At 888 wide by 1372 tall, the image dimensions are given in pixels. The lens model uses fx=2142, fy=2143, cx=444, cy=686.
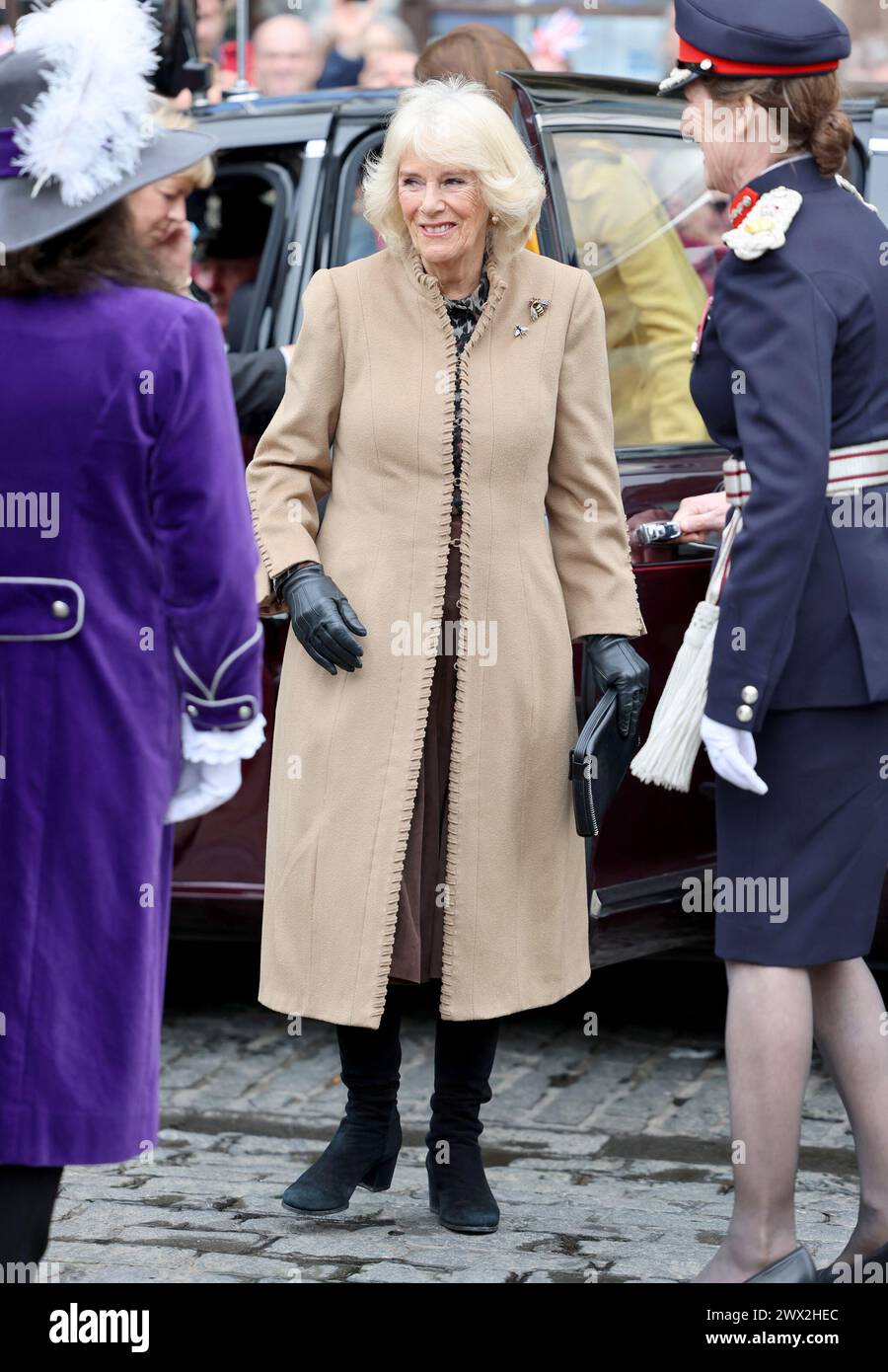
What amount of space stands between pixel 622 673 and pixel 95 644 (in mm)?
1339

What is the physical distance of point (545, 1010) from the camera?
5789 mm

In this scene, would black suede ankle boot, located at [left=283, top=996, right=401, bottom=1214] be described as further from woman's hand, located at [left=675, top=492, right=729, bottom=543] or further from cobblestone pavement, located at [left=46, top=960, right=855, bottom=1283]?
woman's hand, located at [left=675, top=492, right=729, bottom=543]

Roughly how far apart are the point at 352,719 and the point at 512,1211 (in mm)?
1018

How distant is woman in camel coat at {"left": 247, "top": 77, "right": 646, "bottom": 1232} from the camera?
3.81 m

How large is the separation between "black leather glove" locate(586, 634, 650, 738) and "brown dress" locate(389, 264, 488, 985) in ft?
0.91

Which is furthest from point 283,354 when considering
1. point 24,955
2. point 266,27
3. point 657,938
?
point 266,27

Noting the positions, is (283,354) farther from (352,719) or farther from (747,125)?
(747,125)

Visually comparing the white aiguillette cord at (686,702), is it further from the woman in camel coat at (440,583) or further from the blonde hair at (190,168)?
the blonde hair at (190,168)

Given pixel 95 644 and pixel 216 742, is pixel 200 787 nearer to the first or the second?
pixel 216 742

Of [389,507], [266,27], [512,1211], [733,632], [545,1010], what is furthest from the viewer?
[266,27]

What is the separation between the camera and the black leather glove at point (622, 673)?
12.8 feet

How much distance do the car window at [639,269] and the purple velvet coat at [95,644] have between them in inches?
75.1

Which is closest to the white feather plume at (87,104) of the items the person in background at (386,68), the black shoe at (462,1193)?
the black shoe at (462,1193)

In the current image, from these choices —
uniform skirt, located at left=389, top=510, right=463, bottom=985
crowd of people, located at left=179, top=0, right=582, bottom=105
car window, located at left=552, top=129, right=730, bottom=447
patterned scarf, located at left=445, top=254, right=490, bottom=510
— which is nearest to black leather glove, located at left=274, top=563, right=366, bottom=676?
uniform skirt, located at left=389, top=510, right=463, bottom=985
